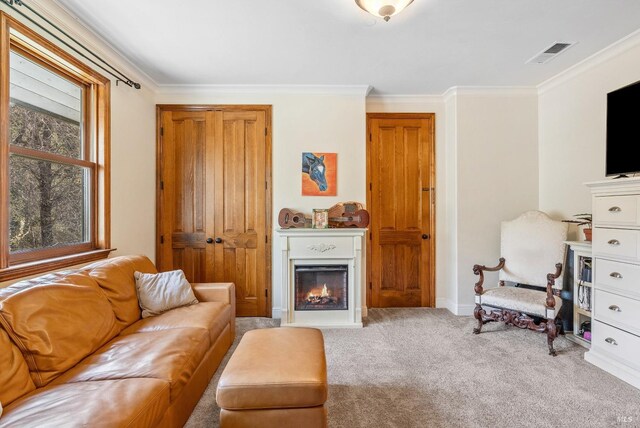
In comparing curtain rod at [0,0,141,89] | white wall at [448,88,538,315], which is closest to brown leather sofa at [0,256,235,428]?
curtain rod at [0,0,141,89]

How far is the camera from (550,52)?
269 cm

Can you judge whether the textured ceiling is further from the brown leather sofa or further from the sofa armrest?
the sofa armrest

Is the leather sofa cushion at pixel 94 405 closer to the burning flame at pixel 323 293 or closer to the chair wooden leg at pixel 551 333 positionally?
the burning flame at pixel 323 293

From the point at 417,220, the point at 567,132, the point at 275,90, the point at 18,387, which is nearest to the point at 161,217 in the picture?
the point at 275,90

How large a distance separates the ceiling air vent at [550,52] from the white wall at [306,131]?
1.69m

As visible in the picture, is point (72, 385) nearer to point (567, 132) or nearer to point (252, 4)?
point (252, 4)

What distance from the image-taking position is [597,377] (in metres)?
2.15

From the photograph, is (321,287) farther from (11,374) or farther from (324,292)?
(11,374)

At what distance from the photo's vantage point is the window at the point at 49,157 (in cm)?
181

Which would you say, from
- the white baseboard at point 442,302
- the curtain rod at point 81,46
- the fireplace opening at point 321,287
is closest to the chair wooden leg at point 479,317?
the white baseboard at point 442,302

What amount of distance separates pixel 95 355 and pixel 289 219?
2.03m

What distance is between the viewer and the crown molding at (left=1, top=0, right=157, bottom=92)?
1956 millimetres

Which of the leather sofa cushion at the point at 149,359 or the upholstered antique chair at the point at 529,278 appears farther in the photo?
the upholstered antique chair at the point at 529,278

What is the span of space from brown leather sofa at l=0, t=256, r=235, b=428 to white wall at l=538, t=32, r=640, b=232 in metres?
3.69
